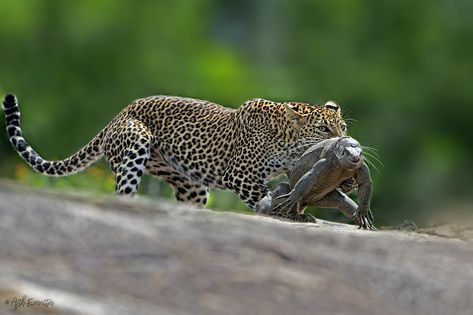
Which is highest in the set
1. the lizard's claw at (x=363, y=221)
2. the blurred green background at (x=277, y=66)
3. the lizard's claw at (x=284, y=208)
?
the lizard's claw at (x=363, y=221)

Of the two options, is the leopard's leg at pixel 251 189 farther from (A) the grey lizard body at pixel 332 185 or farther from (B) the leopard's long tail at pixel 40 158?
(B) the leopard's long tail at pixel 40 158

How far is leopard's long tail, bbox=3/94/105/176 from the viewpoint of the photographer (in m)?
14.3

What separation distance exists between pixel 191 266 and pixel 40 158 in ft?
23.4

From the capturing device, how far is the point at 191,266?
→ 24.6ft

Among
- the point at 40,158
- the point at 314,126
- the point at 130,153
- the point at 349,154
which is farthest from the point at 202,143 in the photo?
the point at 349,154

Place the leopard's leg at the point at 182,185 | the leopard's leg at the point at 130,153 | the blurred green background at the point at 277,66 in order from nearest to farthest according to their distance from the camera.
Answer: the leopard's leg at the point at 130,153 < the leopard's leg at the point at 182,185 < the blurred green background at the point at 277,66

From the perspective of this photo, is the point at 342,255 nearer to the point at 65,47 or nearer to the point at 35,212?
the point at 35,212

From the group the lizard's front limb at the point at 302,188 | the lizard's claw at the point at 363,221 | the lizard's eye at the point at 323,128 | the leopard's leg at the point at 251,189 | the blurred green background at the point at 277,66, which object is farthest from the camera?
the blurred green background at the point at 277,66

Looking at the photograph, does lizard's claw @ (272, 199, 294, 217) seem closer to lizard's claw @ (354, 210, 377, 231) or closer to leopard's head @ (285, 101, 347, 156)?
lizard's claw @ (354, 210, 377, 231)

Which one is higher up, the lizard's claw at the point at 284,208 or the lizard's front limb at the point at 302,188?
the lizard's front limb at the point at 302,188

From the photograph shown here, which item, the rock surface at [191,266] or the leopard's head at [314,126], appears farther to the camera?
the leopard's head at [314,126]

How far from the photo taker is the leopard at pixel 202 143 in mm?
13266

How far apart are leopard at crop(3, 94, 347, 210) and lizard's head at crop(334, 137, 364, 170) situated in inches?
58.2

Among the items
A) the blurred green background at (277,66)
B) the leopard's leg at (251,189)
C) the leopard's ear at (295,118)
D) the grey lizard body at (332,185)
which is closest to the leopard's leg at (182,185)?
the leopard's leg at (251,189)
